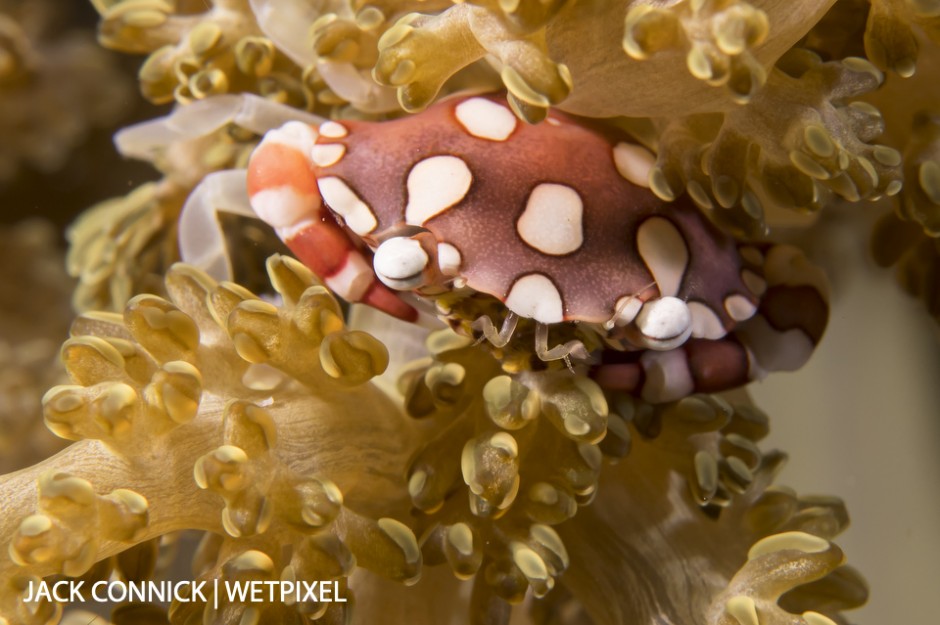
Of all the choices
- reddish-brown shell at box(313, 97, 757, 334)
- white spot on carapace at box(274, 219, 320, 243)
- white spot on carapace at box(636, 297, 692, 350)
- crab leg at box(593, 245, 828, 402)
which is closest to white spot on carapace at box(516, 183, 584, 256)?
reddish-brown shell at box(313, 97, 757, 334)

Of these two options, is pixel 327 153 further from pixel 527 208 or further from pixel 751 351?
pixel 751 351

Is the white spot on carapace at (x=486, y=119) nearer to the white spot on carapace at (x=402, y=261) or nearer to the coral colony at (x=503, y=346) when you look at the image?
the coral colony at (x=503, y=346)

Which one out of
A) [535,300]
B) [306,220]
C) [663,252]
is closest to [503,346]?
[535,300]

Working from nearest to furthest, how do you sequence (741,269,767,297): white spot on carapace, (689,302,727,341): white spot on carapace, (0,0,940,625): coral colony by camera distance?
(0,0,940,625): coral colony → (689,302,727,341): white spot on carapace → (741,269,767,297): white spot on carapace

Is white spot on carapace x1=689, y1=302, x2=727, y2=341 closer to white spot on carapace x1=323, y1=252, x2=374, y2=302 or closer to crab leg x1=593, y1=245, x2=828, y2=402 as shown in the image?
crab leg x1=593, y1=245, x2=828, y2=402

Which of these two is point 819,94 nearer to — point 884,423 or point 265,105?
point 265,105

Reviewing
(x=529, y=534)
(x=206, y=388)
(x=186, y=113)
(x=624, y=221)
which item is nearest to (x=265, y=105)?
(x=186, y=113)
